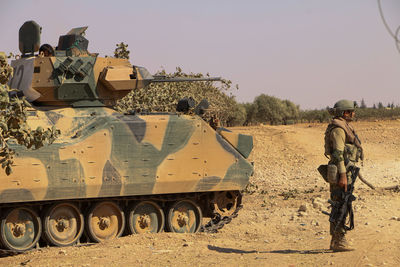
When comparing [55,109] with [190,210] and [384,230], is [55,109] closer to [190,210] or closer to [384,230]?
[190,210]

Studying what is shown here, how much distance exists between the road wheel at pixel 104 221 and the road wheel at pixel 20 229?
3.08 feet

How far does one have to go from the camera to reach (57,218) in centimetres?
1127

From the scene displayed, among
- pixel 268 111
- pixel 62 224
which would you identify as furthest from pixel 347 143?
pixel 268 111

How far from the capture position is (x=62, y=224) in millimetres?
11203

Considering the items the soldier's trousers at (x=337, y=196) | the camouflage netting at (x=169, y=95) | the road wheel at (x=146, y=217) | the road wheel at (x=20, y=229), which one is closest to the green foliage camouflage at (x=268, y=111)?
the camouflage netting at (x=169, y=95)

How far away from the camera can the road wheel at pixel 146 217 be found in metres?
11.9

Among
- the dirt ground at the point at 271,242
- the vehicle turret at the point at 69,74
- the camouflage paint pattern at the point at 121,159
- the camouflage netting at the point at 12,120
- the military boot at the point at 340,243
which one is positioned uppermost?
the vehicle turret at the point at 69,74

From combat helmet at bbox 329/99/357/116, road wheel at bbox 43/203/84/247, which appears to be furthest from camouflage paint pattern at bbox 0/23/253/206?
combat helmet at bbox 329/99/357/116

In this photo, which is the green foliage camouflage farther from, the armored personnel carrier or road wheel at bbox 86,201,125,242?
road wheel at bbox 86,201,125,242

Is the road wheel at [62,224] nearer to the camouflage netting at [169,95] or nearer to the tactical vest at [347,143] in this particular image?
the tactical vest at [347,143]

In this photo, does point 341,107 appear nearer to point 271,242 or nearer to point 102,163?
point 271,242

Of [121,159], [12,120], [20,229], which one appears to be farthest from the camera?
[121,159]

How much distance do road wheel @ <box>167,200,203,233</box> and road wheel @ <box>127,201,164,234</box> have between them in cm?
26

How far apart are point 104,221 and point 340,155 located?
4.74 metres
